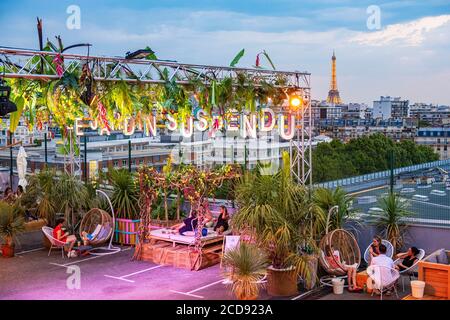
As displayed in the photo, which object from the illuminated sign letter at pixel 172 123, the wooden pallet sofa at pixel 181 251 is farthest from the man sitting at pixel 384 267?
the illuminated sign letter at pixel 172 123

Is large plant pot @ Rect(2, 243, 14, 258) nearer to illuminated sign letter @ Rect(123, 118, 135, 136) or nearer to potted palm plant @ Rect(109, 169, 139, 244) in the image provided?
potted palm plant @ Rect(109, 169, 139, 244)

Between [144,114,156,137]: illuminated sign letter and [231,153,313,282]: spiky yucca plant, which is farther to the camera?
[144,114,156,137]: illuminated sign letter

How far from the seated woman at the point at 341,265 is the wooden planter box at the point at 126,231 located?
466 cm

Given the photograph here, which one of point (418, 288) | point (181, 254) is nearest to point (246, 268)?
point (418, 288)

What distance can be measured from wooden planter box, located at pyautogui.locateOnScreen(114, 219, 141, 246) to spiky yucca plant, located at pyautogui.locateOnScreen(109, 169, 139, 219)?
0.19 metres

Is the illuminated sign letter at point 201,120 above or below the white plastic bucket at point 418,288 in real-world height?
above

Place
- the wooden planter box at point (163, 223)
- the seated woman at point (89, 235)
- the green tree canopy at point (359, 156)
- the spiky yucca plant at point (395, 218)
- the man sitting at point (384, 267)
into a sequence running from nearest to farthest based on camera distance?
the man sitting at point (384, 267), the spiky yucca plant at point (395, 218), the seated woman at point (89, 235), the wooden planter box at point (163, 223), the green tree canopy at point (359, 156)

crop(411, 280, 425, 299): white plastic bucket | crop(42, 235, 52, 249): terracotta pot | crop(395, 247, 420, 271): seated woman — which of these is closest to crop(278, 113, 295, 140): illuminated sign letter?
crop(395, 247, 420, 271): seated woman

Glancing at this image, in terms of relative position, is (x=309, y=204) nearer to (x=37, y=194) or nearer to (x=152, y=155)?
(x=37, y=194)

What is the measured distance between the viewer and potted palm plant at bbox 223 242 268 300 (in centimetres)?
923

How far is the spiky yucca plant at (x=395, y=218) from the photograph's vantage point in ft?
37.6

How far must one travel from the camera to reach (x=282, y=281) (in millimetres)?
9891

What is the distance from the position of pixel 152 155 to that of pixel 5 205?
3189 centimetres

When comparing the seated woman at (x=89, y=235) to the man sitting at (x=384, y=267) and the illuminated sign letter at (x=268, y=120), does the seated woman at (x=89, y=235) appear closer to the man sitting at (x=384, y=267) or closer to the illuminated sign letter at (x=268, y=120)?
the illuminated sign letter at (x=268, y=120)
